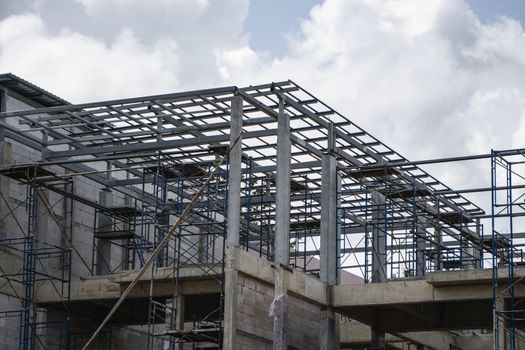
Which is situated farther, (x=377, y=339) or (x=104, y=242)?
(x=104, y=242)

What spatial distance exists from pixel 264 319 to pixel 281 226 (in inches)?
109

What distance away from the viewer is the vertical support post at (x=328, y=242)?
3606cm

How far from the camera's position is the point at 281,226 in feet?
112

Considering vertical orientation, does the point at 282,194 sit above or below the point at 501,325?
above

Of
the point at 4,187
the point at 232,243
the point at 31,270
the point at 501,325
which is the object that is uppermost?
the point at 4,187

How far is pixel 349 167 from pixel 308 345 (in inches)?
235

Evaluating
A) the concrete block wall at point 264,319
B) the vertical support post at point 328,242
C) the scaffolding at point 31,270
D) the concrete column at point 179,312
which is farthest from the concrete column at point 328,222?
the scaffolding at point 31,270

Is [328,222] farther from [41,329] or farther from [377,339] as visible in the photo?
[41,329]

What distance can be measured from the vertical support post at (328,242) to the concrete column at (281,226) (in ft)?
7.82

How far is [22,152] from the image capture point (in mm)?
38844

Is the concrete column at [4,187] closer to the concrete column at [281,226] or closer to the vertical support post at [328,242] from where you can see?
the concrete column at [281,226]

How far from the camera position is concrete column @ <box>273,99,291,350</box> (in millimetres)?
33250

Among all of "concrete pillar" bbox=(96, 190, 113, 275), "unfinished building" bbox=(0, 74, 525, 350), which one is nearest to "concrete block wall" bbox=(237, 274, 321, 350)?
"unfinished building" bbox=(0, 74, 525, 350)

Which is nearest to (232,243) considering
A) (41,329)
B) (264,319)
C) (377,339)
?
(264,319)
